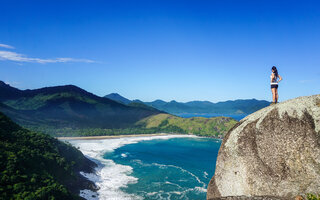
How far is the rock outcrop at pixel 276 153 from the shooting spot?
Answer: 10344 mm

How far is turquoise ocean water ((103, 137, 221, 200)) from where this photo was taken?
65625 millimetres

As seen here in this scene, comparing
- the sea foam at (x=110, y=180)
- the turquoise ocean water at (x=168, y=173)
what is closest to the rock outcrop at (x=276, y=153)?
the sea foam at (x=110, y=180)

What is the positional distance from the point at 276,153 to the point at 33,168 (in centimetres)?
5970

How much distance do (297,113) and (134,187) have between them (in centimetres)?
6625

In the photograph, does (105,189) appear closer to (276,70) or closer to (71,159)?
(71,159)

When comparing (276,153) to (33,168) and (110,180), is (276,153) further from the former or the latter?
(110,180)

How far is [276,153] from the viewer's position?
11258 mm

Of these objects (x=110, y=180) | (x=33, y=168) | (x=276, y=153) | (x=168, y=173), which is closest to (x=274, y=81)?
(x=276, y=153)

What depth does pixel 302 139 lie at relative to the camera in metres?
10.6

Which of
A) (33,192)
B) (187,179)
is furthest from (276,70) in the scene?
(187,179)

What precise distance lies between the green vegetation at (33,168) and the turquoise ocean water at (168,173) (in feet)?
64.7

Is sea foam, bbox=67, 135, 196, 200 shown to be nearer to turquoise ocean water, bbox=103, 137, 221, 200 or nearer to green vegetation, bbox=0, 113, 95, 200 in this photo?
turquoise ocean water, bbox=103, 137, 221, 200

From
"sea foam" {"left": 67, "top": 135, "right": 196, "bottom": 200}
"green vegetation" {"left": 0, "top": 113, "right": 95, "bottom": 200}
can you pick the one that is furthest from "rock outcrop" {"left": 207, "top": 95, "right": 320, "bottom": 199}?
"sea foam" {"left": 67, "top": 135, "right": 196, "bottom": 200}

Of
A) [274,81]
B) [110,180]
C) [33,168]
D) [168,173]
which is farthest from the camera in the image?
[168,173]
